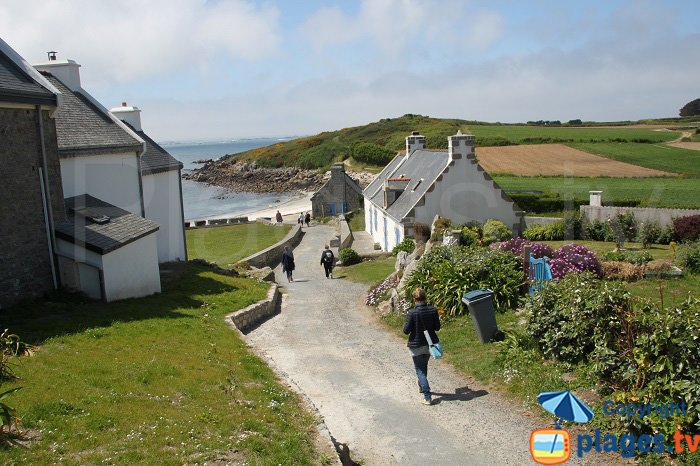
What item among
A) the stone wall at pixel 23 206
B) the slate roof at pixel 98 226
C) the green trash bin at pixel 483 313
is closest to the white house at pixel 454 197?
the slate roof at pixel 98 226

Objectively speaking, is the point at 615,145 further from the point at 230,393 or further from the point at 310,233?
the point at 230,393

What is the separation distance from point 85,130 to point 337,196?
125ft

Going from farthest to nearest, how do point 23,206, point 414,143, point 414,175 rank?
point 414,143 < point 414,175 < point 23,206

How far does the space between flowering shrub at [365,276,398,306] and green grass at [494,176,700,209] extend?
2169 cm

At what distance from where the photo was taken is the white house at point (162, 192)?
24.6 metres

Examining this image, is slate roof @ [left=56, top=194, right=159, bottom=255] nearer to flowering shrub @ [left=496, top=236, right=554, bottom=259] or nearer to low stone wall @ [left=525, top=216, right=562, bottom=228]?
flowering shrub @ [left=496, top=236, right=554, bottom=259]

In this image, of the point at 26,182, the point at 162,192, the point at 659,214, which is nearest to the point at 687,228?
the point at 659,214

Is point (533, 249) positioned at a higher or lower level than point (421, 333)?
higher

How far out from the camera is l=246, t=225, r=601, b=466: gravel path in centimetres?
846

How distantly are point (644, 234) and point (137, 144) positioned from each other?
21014 millimetres

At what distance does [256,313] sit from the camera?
698 inches

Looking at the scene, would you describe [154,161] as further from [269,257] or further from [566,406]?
[566,406]

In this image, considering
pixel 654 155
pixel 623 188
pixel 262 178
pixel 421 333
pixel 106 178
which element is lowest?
pixel 262 178

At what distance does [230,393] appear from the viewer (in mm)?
9680
